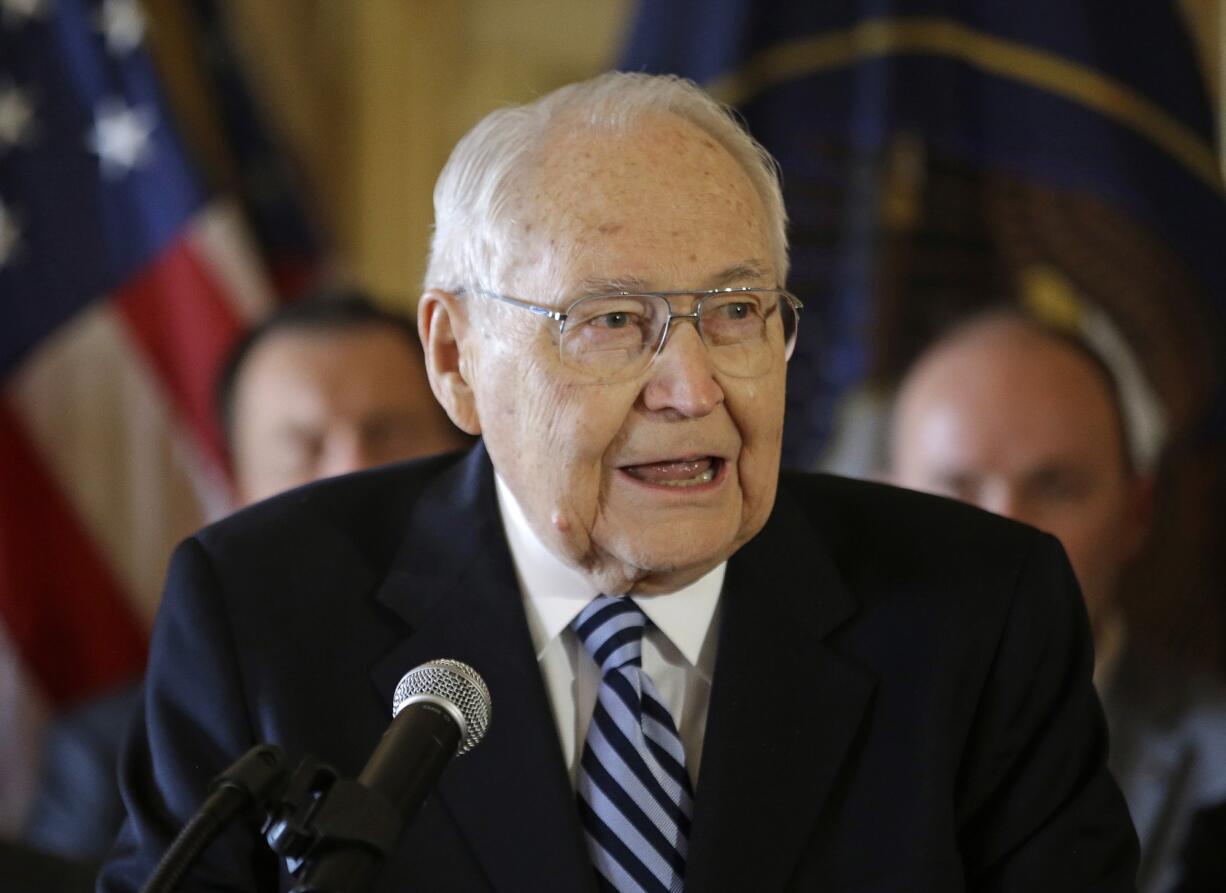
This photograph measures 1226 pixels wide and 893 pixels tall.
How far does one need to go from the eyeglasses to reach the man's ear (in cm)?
18

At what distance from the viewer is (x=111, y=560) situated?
13.4 feet

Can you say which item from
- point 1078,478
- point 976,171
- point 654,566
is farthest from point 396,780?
point 976,171

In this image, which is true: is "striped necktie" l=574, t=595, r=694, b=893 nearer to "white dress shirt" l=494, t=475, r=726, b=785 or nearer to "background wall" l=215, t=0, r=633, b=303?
"white dress shirt" l=494, t=475, r=726, b=785

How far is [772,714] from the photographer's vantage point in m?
1.70

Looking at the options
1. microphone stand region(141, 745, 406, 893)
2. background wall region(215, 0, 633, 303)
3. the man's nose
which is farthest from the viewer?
background wall region(215, 0, 633, 303)

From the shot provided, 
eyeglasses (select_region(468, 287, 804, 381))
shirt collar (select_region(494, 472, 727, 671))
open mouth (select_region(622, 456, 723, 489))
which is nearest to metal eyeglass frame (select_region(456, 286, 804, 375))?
eyeglasses (select_region(468, 287, 804, 381))

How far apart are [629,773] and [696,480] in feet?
1.19

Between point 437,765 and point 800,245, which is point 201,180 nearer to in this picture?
point 800,245

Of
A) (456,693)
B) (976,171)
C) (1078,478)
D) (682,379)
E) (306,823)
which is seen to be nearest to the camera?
(306,823)

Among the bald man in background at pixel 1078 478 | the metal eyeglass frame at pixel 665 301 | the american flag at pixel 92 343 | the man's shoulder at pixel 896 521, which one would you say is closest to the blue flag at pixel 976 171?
the bald man in background at pixel 1078 478

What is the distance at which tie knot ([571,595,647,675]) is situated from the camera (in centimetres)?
172

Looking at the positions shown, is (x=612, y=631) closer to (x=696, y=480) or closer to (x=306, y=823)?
(x=696, y=480)

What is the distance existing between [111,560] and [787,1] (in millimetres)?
2478

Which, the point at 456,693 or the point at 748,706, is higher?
the point at 456,693
